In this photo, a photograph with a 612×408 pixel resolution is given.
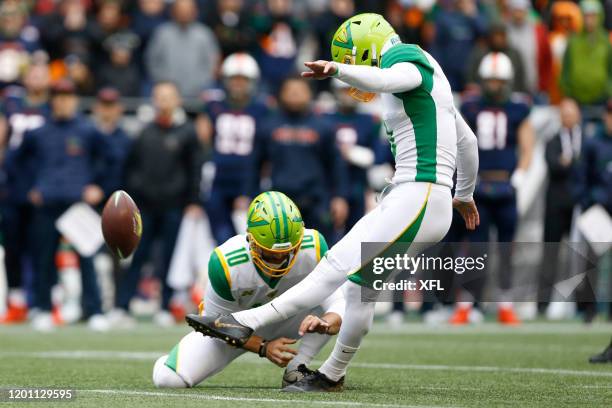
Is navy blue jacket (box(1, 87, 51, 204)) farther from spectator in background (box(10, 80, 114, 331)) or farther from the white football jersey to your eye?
the white football jersey

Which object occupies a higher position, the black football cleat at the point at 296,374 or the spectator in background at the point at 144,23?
the spectator in background at the point at 144,23

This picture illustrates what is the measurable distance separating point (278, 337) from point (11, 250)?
649 centimetres

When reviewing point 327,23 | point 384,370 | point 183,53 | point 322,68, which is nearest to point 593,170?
point 327,23

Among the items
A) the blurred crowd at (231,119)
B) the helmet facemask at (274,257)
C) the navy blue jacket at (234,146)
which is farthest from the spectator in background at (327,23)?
the helmet facemask at (274,257)

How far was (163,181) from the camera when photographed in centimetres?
1213

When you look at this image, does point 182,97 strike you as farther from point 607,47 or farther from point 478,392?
point 478,392

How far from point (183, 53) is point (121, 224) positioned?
749cm

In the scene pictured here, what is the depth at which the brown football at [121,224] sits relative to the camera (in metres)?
6.52

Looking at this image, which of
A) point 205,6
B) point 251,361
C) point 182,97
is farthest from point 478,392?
point 205,6

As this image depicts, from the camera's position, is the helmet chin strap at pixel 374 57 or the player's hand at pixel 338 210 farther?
the player's hand at pixel 338 210

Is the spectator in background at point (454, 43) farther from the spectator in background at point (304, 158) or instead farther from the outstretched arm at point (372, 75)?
the outstretched arm at point (372, 75)

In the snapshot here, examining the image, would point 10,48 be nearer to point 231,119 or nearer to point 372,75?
point 231,119

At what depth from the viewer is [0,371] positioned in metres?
7.40

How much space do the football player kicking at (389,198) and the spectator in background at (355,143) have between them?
6.33 metres
